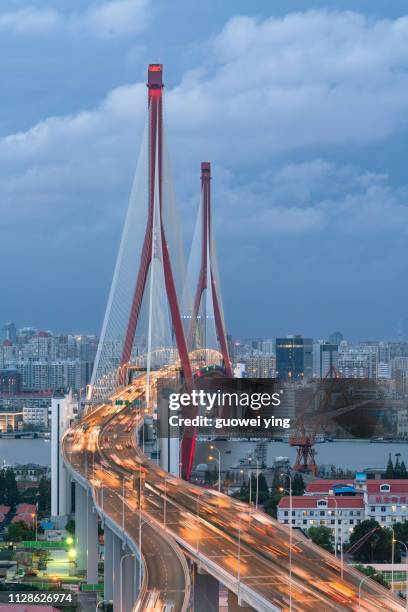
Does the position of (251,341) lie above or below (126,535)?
above

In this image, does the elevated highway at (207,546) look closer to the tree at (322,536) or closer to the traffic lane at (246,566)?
the traffic lane at (246,566)

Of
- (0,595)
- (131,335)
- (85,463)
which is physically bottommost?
(0,595)

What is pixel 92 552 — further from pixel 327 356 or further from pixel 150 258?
pixel 327 356

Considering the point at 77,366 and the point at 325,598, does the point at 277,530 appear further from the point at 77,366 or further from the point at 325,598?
the point at 77,366

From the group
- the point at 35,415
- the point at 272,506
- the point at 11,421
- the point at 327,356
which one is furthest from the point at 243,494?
the point at 327,356

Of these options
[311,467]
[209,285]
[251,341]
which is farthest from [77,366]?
[311,467]

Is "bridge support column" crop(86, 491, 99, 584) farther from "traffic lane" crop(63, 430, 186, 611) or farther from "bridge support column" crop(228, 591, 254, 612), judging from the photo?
"bridge support column" crop(228, 591, 254, 612)
